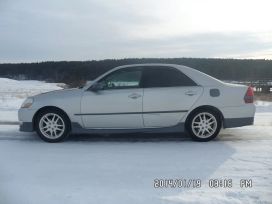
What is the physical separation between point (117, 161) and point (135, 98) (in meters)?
1.65

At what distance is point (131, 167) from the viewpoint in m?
5.36

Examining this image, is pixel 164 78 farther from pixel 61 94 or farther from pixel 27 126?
pixel 27 126

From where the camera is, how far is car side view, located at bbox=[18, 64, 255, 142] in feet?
23.2

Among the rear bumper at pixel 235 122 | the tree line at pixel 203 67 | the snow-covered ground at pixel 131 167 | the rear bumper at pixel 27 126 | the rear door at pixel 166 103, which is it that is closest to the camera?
the snow-covered ground at pixel 131 167

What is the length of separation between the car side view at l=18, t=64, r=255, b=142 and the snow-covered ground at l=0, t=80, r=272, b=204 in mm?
292

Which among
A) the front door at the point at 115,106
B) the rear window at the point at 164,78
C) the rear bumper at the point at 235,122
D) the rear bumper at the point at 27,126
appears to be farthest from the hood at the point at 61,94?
the rear bumper at the point at 235,122

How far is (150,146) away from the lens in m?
6.73

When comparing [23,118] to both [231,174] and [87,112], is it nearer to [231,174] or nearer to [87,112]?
[87,112]

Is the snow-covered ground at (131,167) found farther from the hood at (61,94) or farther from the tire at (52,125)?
the hood at (61,94)

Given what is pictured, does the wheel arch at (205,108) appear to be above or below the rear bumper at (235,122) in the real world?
above

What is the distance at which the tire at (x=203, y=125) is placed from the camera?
23.3 feet

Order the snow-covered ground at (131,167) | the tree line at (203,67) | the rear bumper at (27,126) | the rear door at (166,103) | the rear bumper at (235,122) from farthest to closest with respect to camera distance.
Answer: the tree line at (203,67)
the rear bumper at (27,126)
the rear bumper at (235,122)
the rear door at (166,103)
the snow-covered ground at (131,167)

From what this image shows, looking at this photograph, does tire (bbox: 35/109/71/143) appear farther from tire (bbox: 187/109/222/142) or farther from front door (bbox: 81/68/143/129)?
tire (bbox: 187/109/222/142)

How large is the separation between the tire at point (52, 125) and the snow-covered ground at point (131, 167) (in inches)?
7.7
